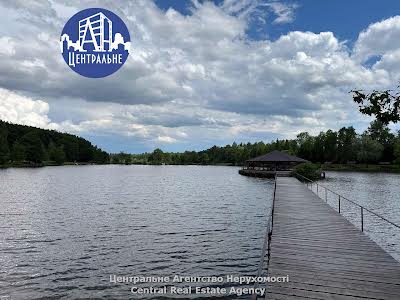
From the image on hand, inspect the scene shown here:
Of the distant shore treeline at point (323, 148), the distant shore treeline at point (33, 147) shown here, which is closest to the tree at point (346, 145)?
the distant shore treeline at point (323, 148)

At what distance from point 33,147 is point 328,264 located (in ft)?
438

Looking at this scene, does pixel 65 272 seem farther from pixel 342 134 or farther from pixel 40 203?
pixel 342 134

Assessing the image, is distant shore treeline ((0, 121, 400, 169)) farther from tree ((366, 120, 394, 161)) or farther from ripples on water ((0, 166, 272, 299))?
ripples on water ((0, 166, 272, 299))

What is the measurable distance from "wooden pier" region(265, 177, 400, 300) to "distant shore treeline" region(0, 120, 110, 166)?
120704mm

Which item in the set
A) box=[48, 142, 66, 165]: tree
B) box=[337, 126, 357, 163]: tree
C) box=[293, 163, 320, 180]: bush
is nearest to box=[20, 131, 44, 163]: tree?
box=[48, 142, 66, 165]: tree

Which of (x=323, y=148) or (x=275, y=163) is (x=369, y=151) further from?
(x=275, y=163)

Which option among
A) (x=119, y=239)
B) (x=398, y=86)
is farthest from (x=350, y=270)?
(x=119, y=239)

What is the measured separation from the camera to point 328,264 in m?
8.84

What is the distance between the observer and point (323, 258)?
369 inches

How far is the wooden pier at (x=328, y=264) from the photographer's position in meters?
7.03

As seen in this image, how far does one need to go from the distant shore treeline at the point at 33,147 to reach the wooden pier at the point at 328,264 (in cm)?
12070

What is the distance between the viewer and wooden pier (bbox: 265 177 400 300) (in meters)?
7.03

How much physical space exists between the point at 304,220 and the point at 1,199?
26204mm

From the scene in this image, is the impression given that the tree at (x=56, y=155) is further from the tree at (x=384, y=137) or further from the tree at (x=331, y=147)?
the tree at (x=384, y=137)
